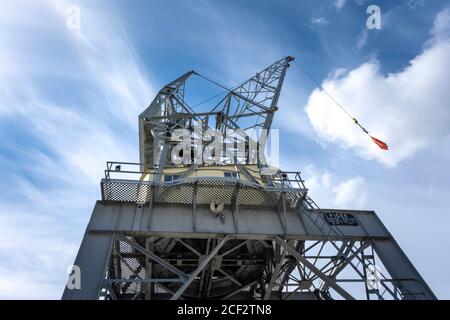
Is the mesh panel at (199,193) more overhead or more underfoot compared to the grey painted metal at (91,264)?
more overhead

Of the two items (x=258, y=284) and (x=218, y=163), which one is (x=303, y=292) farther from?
(x=218, y=163)

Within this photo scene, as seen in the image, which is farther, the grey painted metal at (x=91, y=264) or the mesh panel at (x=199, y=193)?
the mesh panel at (x=199, y=193)

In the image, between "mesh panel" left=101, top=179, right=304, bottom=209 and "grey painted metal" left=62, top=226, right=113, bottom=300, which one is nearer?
"grey painted metal" left=62, top=226, right=113, bottom=300

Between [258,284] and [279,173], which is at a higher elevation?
[279,173]

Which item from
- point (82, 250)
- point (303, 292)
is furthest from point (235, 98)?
point (82, 250)

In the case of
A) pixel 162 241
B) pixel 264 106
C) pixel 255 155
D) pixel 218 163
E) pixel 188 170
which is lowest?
pixel 162 241

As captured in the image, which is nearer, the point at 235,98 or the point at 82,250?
the point at 82,250

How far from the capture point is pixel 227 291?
66.4 feet

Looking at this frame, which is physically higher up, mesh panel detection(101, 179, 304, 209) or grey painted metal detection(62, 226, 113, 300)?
mesh panel detection(101, 179, 304, 209)

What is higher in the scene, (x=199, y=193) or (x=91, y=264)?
(x=199, y=193)

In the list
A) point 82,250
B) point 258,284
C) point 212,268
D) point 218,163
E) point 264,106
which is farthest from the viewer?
point 264,106

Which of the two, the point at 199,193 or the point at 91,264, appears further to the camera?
the point at 199,193
